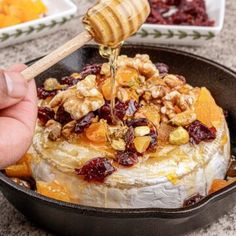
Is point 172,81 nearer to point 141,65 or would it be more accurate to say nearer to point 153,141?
point 141,65

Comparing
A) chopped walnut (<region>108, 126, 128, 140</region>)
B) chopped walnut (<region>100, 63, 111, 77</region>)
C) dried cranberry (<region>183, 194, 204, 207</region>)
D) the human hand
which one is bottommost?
dried cranberry (<region>183, 194, 204, 207</region>)

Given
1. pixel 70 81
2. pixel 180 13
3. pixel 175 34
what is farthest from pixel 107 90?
pixel 180 13

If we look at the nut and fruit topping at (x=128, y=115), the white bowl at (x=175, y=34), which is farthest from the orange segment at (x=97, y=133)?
the white bowl at (x=175, y=34)

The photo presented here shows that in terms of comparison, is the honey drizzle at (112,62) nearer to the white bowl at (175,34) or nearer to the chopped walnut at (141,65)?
the chopped walnut at (141,65)

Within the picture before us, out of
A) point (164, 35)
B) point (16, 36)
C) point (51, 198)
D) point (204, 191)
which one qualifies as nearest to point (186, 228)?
point (204, 191)

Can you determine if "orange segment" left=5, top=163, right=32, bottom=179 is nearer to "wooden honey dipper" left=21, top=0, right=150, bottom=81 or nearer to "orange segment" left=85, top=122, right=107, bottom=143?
"orange segment" left=85, top=122, right=107, bottom=143

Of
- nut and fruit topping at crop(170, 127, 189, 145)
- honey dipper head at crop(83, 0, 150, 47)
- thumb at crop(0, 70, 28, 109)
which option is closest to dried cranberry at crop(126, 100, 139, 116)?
nut and fruit topping at crop(170, 127, 189, 145)
